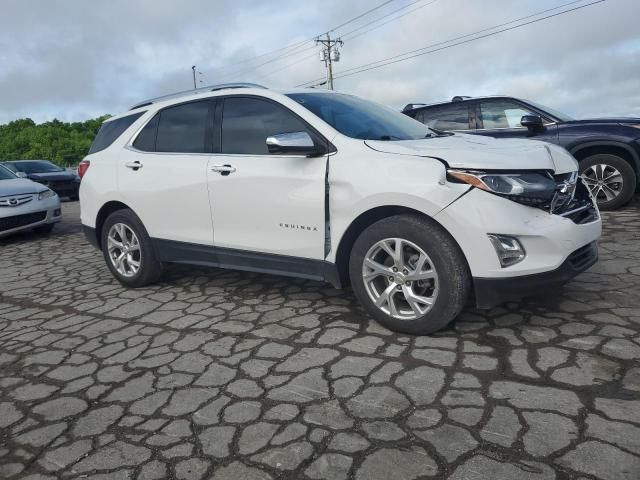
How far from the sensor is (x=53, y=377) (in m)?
3.15

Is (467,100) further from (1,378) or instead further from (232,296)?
(1,378)

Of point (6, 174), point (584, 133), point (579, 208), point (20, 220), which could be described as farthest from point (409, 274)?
point (6, 174)

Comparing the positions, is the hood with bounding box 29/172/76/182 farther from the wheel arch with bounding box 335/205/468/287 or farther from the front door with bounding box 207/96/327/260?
the wheel arch with bounding box 335/205/468/287

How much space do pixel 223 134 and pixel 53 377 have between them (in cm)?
219

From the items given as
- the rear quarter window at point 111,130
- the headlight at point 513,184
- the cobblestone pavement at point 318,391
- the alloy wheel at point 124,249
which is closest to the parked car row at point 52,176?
the rear quarter window at point 111,130

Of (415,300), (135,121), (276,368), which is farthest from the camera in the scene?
(135,121)

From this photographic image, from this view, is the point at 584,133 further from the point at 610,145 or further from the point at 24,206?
the point at 24,206

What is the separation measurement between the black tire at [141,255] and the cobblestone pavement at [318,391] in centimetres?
46

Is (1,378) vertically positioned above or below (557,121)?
below

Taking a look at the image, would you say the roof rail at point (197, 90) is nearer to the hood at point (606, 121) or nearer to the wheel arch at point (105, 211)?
the wheel arch at point (105, 211)

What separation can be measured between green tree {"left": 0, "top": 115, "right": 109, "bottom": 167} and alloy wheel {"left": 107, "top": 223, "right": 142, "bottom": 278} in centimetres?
5374

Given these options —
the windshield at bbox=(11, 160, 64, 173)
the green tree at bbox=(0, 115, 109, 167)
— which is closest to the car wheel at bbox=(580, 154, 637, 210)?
the windshield at bbox=(11, 160, 64, 173)

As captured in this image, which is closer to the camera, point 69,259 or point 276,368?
point 276,368

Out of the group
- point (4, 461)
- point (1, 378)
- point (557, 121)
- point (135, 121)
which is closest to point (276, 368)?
point (4, 461)
